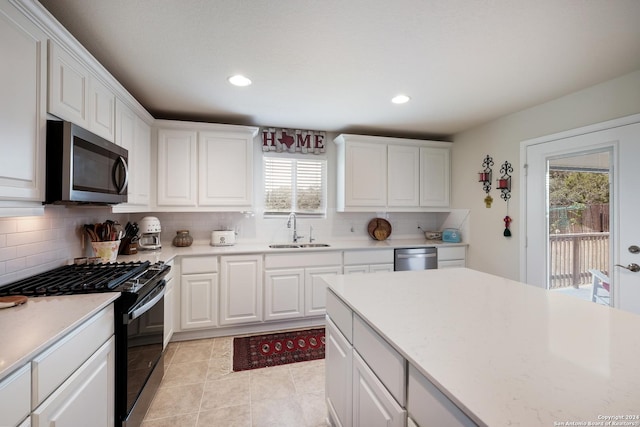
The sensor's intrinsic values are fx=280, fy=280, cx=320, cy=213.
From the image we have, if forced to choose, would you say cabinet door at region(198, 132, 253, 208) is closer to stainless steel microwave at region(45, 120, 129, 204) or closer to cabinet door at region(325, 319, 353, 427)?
stainless steel microwave at region(45, 120, 129, 204)

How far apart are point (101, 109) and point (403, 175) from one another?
10.4 ft

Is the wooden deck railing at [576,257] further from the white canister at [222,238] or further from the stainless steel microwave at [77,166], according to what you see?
the stainless steel microwave at [77,166]

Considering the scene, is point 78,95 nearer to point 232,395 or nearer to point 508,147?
point 232,395

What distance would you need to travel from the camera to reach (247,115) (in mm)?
3102

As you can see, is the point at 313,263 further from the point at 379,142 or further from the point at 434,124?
the point at 434,124

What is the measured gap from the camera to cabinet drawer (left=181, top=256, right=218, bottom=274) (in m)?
2.78

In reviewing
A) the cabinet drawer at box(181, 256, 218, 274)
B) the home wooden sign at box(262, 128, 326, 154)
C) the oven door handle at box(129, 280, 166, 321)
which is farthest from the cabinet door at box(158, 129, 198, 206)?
the oven door handle at box(129, 280, 166, 321)

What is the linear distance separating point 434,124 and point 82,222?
145 inches

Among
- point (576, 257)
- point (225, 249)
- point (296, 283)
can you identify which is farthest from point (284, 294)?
point (576, 257)

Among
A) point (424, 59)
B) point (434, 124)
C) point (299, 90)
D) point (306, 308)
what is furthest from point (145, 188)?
point (434, 124)

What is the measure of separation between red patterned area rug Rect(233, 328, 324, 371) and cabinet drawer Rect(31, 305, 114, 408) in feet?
4.31

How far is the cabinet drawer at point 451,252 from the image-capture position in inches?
140

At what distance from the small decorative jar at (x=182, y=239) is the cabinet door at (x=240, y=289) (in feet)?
1.82

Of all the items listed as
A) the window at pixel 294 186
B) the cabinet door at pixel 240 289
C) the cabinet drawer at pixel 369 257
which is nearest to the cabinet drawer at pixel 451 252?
the cabinet drawer at pixel 369 257
